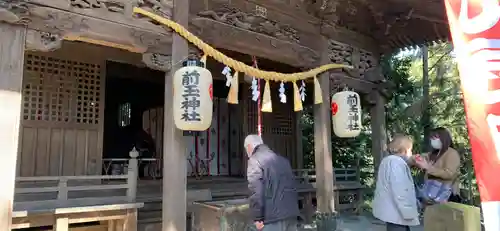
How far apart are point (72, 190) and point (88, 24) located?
2.11 metres

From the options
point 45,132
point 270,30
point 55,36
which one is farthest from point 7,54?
point 270,30

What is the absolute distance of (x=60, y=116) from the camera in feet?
19.4

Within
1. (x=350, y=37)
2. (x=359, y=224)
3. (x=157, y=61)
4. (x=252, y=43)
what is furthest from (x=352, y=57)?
(x=157, y=61)

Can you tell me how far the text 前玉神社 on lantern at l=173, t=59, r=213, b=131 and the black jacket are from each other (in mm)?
883

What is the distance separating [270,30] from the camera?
5812mm

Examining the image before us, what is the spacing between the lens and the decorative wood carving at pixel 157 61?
14.8 feet

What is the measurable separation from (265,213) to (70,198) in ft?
9.31

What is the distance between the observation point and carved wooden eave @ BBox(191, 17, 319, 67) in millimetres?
5066

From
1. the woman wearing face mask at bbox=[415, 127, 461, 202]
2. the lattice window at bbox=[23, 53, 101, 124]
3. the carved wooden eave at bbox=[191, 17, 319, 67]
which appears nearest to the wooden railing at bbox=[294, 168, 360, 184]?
the carved wooden eave at bbox=[191, 17, 319, 67]

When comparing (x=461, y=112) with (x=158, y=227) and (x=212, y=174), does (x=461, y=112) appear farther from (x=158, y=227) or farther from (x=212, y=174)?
(x=158, y=227)

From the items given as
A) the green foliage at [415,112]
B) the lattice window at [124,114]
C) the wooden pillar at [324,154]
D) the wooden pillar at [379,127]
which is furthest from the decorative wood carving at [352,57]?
the lattice window at [124,114]

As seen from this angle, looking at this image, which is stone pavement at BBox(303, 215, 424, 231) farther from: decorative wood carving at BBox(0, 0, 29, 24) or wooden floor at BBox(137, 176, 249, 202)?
decorative wood carving at BBox(0, 0, 29, 24)

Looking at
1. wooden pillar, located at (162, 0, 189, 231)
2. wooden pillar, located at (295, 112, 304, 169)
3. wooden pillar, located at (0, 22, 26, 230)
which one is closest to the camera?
wooden pillar, located at (0, 22, 26, 230)

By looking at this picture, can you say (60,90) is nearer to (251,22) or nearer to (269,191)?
(251,22)
